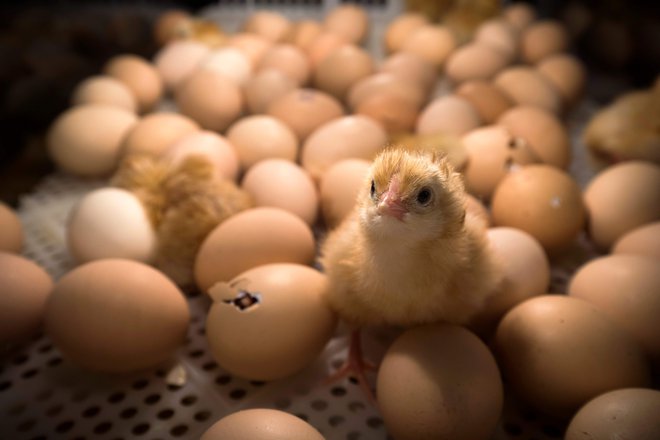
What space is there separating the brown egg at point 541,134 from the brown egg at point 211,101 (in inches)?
28.1

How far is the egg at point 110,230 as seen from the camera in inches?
39.0

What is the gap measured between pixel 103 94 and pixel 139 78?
154mm

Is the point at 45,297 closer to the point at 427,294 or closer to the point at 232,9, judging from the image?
the point at 427,294

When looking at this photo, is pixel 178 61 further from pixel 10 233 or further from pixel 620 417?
pixel 620 417

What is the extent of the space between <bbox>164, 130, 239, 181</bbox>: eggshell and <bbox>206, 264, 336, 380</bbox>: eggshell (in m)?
0.41

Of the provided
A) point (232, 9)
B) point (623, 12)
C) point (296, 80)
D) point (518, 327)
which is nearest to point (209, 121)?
point (296, 80)

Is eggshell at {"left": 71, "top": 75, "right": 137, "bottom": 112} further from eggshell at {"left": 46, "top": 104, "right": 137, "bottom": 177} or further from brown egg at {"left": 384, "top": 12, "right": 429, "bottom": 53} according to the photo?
brown egg at {"left": 384, "top": 12, "right": 429, "bottom": 53}

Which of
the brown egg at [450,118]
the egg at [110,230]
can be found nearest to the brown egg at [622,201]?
the brown egg at [450,118]

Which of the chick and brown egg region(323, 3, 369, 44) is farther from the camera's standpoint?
brown egg region(323, 3, 369, 44)

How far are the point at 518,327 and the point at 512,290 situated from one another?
89 millimetres

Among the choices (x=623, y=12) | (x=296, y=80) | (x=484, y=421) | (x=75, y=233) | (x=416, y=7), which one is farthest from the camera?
(x=416, y=7)

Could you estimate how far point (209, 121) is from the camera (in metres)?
1.43

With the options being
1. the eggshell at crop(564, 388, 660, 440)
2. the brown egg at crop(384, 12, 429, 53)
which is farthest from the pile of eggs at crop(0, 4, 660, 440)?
the brown egg at crop(384, 12, 429, 53)

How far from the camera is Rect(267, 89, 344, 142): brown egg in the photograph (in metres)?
1.33
